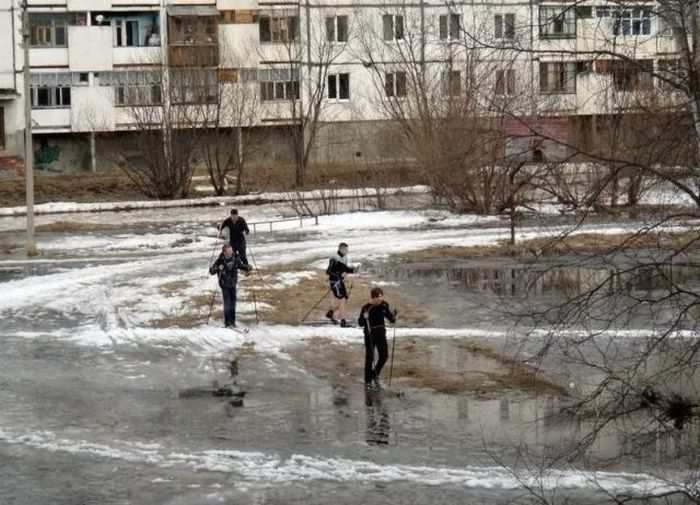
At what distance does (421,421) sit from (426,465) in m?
2.16

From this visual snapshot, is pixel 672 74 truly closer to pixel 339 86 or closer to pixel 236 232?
pixel 236 232

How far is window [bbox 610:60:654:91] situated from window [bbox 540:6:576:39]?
507 mm

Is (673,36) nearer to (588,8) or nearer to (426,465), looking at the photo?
(588,8)

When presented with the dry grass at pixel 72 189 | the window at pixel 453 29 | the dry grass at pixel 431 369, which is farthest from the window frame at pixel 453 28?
the dry grass at pixel 72 189

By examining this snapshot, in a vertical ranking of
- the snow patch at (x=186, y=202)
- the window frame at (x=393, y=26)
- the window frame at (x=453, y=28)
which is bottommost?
the snow patch at (x=186, y=202)

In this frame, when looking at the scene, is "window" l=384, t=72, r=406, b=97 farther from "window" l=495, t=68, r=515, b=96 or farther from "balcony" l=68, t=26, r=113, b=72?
"window" l=495, t=68, r=515, b=96

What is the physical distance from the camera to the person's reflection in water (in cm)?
1527

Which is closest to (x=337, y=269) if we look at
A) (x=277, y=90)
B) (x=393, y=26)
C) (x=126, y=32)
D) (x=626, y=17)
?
(x=626, y=17)

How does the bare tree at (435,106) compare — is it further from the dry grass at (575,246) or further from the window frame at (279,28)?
the window frame at (279,28)

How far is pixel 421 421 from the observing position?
1619 centimetres

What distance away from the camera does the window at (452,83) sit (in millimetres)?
45844

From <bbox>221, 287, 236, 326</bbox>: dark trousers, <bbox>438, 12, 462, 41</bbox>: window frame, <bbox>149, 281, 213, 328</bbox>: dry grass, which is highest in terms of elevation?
<bbox>438, 12, 462, 41</bbox>: window frame

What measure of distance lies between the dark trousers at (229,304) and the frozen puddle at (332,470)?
7502mm

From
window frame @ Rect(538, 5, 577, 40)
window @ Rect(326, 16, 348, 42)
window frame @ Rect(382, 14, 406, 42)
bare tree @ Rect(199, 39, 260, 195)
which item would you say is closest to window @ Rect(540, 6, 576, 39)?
window frame @ Rect(538, 5, 577, 40)
